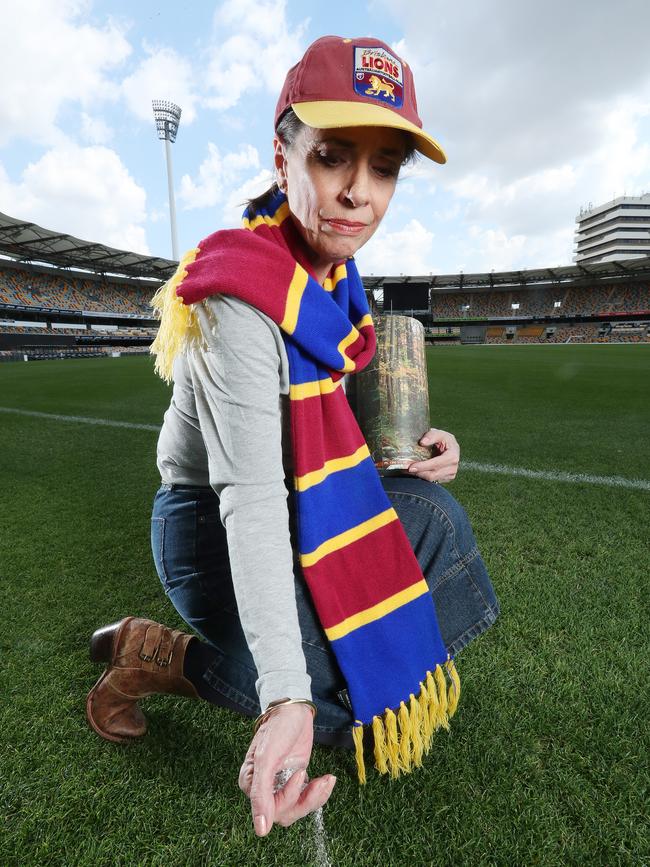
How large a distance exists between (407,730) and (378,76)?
55.8 inches

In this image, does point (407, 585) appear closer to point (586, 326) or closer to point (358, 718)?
point (358, 718)

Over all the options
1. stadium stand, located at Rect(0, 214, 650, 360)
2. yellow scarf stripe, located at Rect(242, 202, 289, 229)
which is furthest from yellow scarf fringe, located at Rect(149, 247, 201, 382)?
stadium stand, located at Rect(0, 214, 650, 360)

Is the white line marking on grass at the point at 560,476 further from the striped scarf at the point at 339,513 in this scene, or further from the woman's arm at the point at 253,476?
the woman's arm at the point at 253,476

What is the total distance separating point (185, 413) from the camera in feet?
3.76

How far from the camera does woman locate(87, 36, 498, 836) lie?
2.79 feet

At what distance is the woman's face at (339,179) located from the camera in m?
0.99

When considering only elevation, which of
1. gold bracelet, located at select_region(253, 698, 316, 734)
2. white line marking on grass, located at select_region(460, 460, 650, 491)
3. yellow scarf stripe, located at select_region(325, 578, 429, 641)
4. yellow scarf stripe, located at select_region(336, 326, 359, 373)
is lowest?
white line marking on grass, located at select_region(460, 460, 650, 491)

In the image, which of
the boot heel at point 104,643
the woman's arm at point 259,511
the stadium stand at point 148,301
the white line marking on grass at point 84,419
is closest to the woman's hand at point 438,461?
the woman's arm at point 259,511

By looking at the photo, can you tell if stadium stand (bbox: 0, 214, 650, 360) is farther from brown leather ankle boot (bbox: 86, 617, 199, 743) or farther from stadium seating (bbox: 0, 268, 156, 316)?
brown leather ankle boot (bbox: 86, 617, 199, 743)

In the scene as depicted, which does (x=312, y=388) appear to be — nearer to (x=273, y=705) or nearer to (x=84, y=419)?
(x=273, y=705)

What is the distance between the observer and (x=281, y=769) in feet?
2.31

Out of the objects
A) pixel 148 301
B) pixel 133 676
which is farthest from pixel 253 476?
pixel 148 301

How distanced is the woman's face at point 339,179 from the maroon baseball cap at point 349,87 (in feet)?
0.14

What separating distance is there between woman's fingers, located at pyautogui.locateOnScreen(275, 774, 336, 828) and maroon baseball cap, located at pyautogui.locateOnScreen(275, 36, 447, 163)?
43.6 inches
